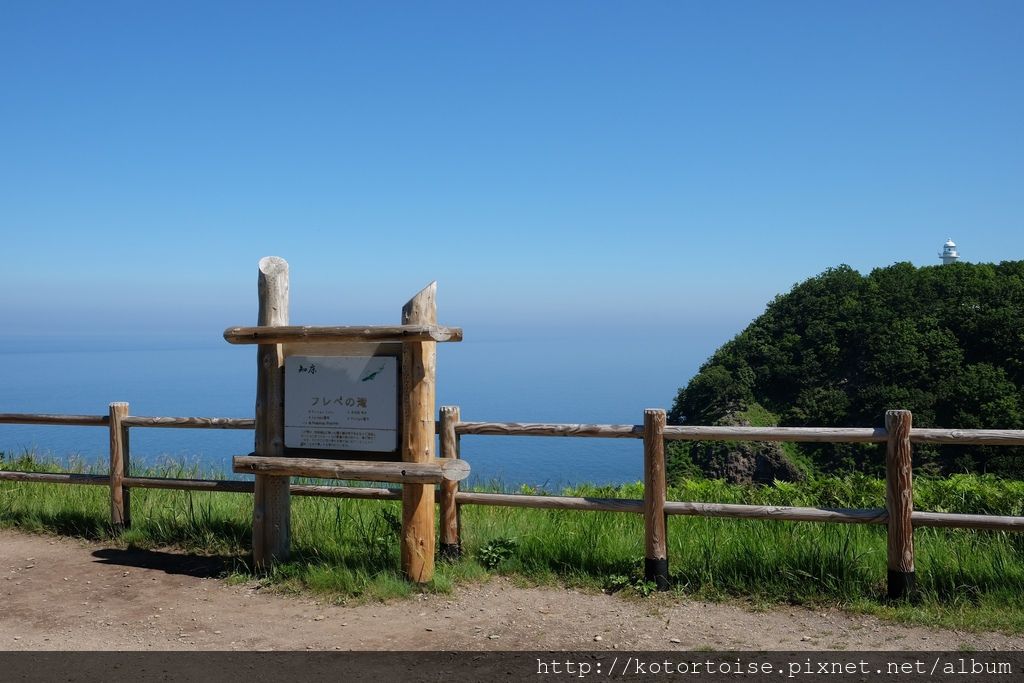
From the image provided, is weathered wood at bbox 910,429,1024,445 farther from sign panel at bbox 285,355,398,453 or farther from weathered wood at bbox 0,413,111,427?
weathered wood at bbox 0,413,111,427

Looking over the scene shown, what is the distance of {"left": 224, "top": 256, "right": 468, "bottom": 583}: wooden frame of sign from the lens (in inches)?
271

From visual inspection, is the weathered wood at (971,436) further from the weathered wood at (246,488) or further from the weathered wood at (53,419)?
the weathered wood at (53,419)

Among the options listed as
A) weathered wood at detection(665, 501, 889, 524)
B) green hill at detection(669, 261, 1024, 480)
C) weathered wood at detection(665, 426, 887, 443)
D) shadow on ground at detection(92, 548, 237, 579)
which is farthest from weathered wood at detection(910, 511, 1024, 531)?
green hill at detection(669, 261, 1024, 480)

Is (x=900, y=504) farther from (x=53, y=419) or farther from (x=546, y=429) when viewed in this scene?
(x=53, y=419)

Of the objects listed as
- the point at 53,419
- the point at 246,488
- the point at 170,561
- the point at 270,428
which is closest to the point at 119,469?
the point at 53,419

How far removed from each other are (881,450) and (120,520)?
21.1 metres

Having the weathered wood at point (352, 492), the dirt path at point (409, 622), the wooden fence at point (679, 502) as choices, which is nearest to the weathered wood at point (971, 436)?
the wooden fence at point (679, 502)

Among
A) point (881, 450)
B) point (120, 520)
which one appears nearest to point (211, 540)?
point (120, 520)

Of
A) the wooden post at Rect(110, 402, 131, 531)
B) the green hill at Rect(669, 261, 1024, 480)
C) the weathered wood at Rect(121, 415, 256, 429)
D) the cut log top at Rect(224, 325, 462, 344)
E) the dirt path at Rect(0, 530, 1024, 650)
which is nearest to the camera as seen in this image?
the dirt path at Rect(0, 530, 1024, 650)

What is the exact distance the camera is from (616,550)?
730 cm

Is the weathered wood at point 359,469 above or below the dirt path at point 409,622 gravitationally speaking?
above

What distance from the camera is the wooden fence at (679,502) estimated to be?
6.30 meters

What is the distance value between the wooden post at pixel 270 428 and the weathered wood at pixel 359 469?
178mm

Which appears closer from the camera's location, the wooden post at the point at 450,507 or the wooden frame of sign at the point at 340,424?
the wooden frame of sign at the point at 340,424
